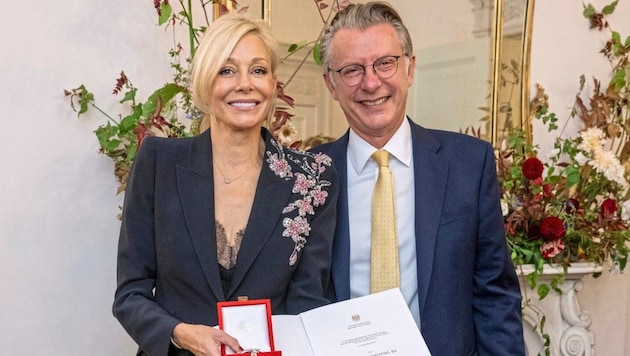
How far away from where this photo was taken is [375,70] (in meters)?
1.98

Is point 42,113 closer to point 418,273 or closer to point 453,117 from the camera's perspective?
point 418,273

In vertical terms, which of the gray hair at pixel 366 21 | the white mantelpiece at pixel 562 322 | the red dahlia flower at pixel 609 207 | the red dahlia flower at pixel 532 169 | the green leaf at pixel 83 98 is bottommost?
the white mantelpiece at pixel 562 322

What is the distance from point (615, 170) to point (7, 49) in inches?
85.0

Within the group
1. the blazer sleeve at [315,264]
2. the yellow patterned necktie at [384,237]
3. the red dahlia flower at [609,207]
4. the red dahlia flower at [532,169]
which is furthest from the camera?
the red dahlia flower at [609,207]

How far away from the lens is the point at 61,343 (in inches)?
88.4

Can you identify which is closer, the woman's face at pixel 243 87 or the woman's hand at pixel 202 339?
the woman's hand at pixel 202 339

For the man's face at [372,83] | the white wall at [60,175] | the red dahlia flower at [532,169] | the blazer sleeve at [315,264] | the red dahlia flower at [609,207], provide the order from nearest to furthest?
1. the blazer sleeve at [315,264]
2. the man's face at [372,83]
3. the white wall at [60,175]
4. the red dahlia flower at [532,169]
5. the red dahlia flower at [609,207]

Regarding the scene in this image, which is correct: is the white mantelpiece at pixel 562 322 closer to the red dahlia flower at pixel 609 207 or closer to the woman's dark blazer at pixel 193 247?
the red dahlia flower at pixel 609 207

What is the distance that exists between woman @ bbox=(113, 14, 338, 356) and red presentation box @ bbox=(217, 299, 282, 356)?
5.6 inches

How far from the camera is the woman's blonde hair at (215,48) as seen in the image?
157 cm

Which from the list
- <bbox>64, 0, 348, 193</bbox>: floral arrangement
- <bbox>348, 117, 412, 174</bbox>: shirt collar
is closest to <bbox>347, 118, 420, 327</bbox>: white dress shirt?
<bbox>348, 117, 412, 174</bbox>: shirt collar

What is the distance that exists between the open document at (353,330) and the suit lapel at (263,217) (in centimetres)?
12

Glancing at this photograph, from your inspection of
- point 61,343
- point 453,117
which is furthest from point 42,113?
point 453,117

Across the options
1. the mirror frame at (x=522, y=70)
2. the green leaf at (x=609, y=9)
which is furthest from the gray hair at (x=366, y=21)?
the green leaf at (x=609, y=9)
